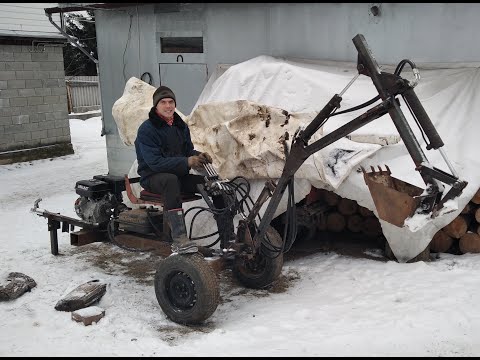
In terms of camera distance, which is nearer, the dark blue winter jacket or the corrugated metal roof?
the dark blue winter jacket

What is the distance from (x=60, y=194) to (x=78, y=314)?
5702 millimetres

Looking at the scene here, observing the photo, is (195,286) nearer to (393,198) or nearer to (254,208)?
(254,208)

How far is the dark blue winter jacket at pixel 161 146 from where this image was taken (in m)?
4.98

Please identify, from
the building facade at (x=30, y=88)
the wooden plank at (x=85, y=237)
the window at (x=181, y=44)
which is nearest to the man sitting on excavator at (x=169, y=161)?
the wooden plank at (x=85, y=237)

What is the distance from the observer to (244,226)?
4.86 m

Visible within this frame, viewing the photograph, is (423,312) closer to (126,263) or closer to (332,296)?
(332,296)

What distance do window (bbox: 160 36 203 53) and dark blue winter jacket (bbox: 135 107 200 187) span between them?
3085 mm

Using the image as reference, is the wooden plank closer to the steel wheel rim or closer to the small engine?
the small engine

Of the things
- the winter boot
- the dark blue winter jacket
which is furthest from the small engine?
the winter boot

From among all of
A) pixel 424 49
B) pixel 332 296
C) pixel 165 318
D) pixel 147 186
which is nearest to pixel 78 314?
pixel 165 318

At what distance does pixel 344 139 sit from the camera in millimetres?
5695

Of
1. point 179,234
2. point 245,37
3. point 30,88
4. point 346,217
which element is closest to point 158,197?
point 179,234

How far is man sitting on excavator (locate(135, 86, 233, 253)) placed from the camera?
4754mm

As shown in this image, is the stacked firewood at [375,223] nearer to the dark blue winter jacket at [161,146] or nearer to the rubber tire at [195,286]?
the dark blue winter jacket at [161,146]
